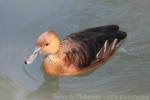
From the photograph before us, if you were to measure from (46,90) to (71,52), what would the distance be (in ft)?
2.11

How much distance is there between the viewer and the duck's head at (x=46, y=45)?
6.08 metres

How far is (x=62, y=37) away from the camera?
730cm

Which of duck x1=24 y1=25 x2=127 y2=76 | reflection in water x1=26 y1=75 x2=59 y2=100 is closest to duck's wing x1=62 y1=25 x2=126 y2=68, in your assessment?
duck x1=24 y1=25 x2=127 y2=76

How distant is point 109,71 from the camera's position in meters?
6.57

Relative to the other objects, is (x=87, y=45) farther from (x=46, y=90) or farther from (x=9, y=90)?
(x=9, y=90)

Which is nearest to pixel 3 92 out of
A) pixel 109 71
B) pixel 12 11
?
pixel 109 71

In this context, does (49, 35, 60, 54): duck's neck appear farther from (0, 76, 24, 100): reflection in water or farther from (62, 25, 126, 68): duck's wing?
(0, 76, 24, 100): reflection in water

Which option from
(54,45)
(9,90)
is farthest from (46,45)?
(9,90)

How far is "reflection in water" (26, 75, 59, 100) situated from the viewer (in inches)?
242

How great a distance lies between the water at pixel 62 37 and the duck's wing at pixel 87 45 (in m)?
0.24

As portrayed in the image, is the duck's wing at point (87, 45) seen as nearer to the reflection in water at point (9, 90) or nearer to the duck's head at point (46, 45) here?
the duck's head at point (46, 45)

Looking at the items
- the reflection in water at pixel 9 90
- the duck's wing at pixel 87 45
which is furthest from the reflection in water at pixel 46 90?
the duck's wing at pixel 87 45

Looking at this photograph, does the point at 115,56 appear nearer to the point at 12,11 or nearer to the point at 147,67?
the point at 147,67

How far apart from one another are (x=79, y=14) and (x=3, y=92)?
7.49ft
